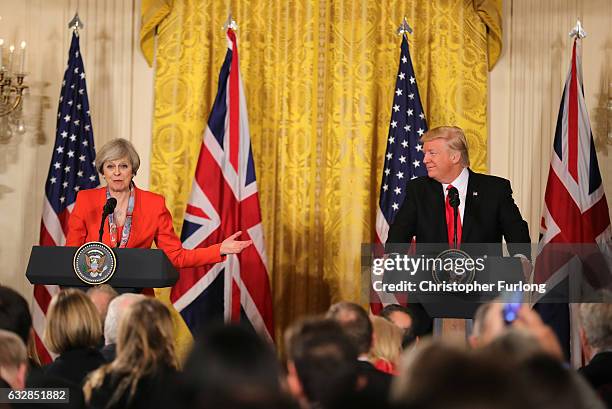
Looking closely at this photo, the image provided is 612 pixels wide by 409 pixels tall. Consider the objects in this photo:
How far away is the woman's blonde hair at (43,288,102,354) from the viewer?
3.84 m

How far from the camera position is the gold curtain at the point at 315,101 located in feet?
27.2

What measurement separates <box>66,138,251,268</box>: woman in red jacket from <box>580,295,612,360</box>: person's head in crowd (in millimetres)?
2524

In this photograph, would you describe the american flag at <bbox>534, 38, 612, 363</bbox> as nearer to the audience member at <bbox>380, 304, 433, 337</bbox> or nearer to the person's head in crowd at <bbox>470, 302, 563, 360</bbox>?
the audience member at <bbox>380, 304, 433, 337</bbox>

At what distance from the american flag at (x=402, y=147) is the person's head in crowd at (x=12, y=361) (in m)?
4.79

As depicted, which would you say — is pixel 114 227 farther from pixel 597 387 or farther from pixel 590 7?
pixel 590 7

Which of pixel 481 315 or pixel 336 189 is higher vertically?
pixel 336 189

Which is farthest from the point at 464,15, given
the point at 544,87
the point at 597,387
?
the point at 597,387

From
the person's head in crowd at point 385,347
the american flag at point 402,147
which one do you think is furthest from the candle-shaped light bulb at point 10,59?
the person's head in crowd at point 385,347

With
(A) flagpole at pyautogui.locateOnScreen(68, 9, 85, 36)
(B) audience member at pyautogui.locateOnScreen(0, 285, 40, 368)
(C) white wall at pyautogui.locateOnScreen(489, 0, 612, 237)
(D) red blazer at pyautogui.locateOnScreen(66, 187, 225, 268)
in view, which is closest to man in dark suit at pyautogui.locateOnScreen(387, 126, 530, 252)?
(D) red blazer at pyautogui.locateOnScreen(66, 187, 225, 268)

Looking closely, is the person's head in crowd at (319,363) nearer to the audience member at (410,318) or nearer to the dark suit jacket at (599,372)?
the dark suit jacket at (599,372)

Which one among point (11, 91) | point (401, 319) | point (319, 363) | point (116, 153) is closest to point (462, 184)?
point (401, 319)

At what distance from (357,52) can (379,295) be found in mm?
3515

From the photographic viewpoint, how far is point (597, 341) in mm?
3900

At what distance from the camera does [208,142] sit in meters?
7.75
